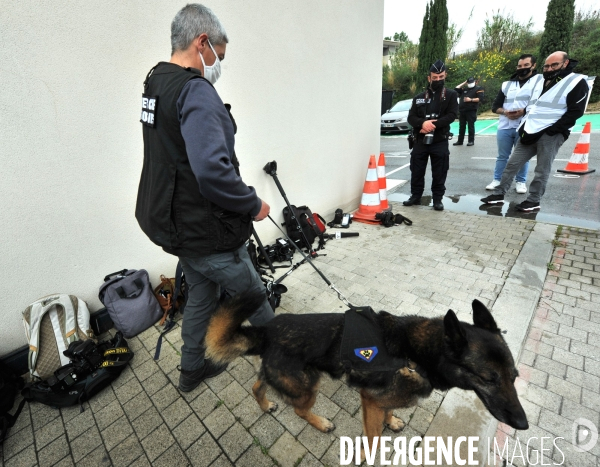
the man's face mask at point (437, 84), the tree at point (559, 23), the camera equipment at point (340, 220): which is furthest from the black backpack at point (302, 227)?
the tree at point (559, 23)

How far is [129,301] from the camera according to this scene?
111 inches

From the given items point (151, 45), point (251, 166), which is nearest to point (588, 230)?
point (251, 166)

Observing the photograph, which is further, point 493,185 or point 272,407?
point 493,185

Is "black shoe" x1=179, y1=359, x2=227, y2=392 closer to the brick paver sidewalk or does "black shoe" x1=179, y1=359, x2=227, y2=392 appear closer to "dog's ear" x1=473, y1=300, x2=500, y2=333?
"dog's ear" x1=473, y1=300, x2=500, y2=333

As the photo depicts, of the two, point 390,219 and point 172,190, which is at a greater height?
point 172,190

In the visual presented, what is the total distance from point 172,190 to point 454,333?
174 centimetres

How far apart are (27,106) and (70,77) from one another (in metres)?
0.41

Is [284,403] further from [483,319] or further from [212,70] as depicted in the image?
[212,70]

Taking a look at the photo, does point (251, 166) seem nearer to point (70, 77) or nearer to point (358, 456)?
point (70, 77)

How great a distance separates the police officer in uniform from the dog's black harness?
4.51 meters

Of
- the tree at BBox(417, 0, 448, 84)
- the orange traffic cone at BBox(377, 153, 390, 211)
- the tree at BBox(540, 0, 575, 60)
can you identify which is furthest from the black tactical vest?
the tree at BBox(417, 0, 448, 84)

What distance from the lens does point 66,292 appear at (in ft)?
8.91

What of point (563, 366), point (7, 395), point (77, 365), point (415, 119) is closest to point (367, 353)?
point (563, 366)

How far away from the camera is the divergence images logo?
5.61 ft
